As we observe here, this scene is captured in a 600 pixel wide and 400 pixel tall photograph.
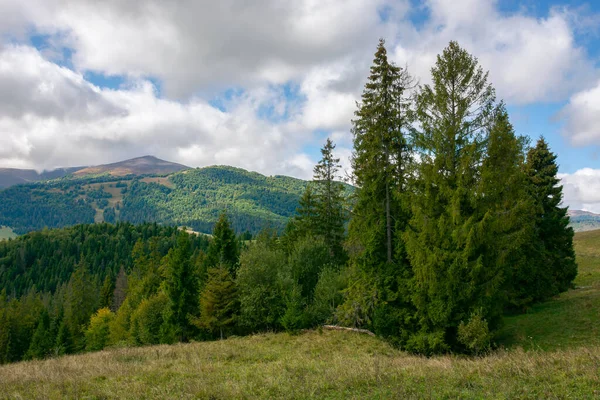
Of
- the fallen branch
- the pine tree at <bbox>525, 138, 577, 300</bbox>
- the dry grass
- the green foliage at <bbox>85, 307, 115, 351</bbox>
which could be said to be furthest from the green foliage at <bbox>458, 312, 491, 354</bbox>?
the green foliage at <bbox>85, 307, 115, 351</bbox>

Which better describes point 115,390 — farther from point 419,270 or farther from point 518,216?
point 518,216

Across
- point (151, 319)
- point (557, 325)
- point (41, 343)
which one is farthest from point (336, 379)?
point (41, 343)

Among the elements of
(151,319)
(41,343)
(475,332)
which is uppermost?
(475,332)

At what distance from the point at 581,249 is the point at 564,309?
6496 centimetres

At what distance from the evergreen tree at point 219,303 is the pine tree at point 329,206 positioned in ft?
35.5

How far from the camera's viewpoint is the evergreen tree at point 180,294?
1390 inches

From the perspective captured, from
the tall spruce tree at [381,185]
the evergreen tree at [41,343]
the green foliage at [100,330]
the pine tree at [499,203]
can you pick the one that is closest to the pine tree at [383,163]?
the tall spruce tree at [381,185]

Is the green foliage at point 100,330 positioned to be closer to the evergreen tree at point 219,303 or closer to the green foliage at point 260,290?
the evergreen tree at point 219,303

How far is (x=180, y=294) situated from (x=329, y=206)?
18300mm

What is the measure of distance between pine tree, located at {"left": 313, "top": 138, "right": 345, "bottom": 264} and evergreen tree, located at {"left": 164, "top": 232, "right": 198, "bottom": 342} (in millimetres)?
14517

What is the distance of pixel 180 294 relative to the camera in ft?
117

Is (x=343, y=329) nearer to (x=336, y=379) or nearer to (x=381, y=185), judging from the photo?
(x=381, y=185)

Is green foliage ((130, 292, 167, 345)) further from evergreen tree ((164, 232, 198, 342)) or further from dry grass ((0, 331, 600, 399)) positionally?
dry grass ((0, 331, 600, 399))

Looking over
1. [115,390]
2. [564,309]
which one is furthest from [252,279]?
[564,309]
